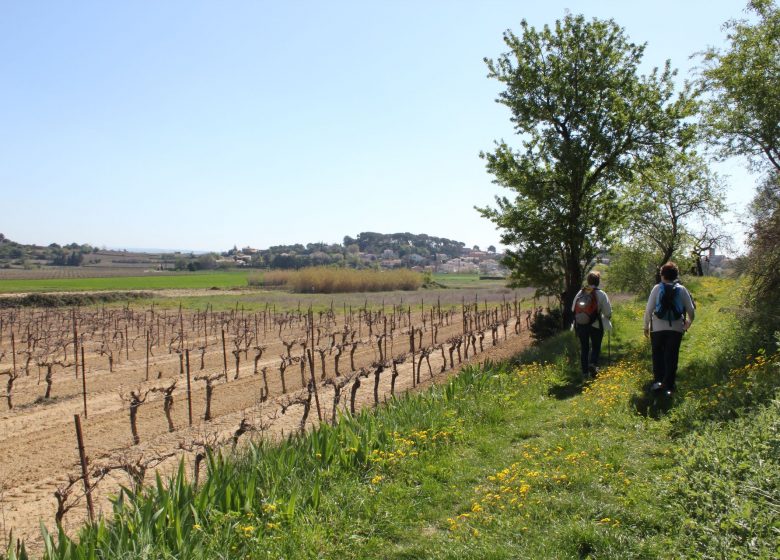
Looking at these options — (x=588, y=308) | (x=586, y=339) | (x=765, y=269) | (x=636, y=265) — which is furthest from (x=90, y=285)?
(x=765, y=269)

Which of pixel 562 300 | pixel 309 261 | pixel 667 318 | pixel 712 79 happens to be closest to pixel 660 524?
pixel 667 318

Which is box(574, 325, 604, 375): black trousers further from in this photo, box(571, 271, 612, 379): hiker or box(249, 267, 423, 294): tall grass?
box(249, 267, 423, 294): tall grass

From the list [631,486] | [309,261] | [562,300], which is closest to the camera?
[631,486]

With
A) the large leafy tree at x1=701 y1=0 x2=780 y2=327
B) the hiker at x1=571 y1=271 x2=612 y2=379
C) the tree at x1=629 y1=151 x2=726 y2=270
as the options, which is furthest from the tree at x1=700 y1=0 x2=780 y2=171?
the tree at x1=629 y1=151 x2=726 y2=270

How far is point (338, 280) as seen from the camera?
76.5 meters

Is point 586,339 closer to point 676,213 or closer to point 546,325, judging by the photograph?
point 546,325

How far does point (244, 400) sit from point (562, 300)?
988 centimetres

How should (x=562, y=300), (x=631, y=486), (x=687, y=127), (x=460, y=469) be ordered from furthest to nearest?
(x=562, y=300)
(x=687, y=127)
(x=460, y=469)
(x=631, y=486)

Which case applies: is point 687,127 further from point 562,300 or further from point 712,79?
point 562,300

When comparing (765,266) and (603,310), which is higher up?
(765,266)

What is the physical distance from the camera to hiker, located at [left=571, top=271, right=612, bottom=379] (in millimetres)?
10281

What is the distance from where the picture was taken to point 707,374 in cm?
837

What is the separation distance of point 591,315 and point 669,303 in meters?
2.28

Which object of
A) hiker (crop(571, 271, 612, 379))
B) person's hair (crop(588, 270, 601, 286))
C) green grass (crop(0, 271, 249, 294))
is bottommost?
green grass (crop(0, 271, 249, 294))
